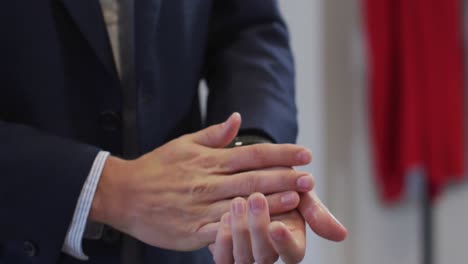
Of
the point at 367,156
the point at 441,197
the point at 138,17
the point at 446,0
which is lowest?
the point at 441,197

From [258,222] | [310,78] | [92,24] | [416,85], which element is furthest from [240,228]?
[416,85]

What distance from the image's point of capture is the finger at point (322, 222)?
0.58 metres

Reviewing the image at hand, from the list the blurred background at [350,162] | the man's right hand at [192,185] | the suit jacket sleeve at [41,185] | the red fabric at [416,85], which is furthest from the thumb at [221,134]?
the red fabric at [416,85]

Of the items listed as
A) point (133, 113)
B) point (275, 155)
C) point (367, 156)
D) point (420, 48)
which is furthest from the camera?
point (367, 156)

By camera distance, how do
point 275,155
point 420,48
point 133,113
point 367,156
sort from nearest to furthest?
point 275,155 → point 133,113 → point 420,48 → point 367,156

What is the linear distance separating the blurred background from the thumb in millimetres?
997

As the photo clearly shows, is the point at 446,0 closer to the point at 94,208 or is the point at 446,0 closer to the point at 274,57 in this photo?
the point at 274,57

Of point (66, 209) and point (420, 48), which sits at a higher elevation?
point (66, 209)

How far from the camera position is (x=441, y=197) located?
1969mm

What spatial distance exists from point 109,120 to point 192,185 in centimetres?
15

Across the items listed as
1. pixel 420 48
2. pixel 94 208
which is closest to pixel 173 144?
pixel 94 208

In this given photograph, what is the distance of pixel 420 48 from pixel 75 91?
4.02 feet

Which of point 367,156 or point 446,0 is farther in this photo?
point 367,156

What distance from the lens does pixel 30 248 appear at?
0.65 meters
